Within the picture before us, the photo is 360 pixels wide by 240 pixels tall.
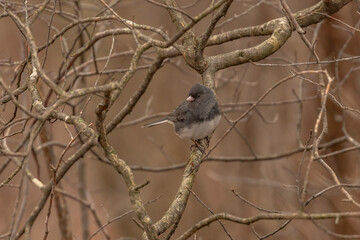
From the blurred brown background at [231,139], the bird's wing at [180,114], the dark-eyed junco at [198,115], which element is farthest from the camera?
the blurred brown background at [231,139]

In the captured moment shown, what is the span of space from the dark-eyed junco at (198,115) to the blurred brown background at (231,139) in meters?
1.65

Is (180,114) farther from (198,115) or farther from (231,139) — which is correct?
(231,139)

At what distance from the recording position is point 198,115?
200 inches

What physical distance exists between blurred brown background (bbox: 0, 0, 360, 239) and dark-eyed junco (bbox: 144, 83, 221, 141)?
165 centimetres

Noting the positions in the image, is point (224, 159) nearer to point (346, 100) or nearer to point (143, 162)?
point (346, 100)

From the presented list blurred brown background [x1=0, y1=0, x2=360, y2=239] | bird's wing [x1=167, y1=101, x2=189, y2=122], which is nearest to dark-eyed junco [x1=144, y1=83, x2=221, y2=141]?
bird's wing [x1=167, y1=101, x2=189, y2=122]

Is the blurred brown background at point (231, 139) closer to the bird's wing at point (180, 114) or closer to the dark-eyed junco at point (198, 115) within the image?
the bird's wing at point (180, 114)

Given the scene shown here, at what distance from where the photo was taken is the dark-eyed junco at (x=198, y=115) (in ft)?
16.0

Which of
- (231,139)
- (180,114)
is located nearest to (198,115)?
(180,114)

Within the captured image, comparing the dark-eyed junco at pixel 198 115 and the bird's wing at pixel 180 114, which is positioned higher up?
the bird's wing at pixel 180 114

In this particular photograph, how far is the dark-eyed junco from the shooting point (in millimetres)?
4871

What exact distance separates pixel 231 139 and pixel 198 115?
5.56 metres

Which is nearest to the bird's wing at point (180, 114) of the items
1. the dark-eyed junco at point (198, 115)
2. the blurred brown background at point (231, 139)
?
the dark-eyed junco at point (198, 115)

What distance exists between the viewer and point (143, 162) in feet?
40.8
